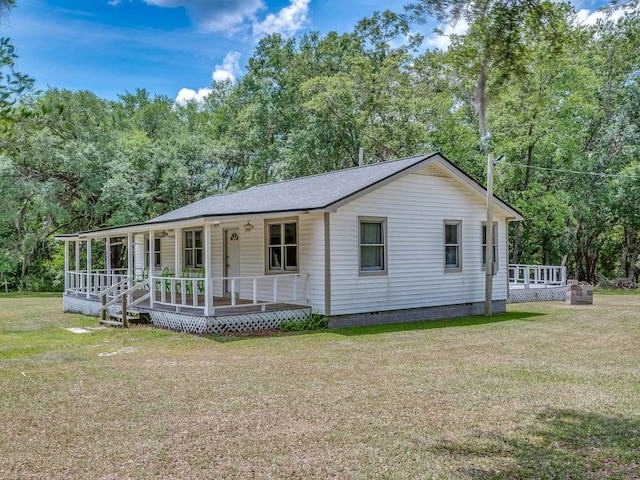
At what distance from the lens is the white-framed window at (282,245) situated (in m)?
12.7

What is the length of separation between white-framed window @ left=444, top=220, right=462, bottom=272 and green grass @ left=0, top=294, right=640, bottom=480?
164 inches

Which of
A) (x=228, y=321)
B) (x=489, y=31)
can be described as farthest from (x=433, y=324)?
(x=489, y=31)

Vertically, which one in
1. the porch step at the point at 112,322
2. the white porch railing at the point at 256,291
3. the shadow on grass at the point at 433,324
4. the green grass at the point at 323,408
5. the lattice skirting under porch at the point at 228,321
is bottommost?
the shadow on grass at the point at 433,324

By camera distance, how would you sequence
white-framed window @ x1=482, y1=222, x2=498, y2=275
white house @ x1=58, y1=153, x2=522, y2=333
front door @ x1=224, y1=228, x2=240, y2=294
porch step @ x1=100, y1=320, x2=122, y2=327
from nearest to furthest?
1. white house @ x1=58, y1=153, x2=522, y2=333
2. porch step @ x1=100, y1=320, x2=122, y2=327
3. front door @ x1=224, y1=228, x2=240, y2=294
4. white-framed window @ x1=482, y1=222, x2=498, y2=275

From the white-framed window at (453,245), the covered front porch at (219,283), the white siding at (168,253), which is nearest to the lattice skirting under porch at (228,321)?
the covered front porch at (219,283)

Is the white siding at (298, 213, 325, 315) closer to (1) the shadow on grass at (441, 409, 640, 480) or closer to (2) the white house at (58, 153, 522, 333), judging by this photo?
(2) the white house at (58, 153, 522, 333)

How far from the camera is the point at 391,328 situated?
11.9 metres

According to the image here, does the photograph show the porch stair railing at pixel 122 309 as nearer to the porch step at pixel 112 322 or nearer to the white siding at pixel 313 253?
the porch step at pixel 112 322

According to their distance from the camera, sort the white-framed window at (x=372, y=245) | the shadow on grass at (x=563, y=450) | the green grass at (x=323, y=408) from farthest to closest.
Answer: the white-framed window at (x=372, y=245)
the green grass at (x=323, y=408)
the shadow on grass at (x=563, y=450)

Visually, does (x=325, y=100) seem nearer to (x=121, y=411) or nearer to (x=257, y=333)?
(x=257, y=333)

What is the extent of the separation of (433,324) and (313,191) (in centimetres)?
443

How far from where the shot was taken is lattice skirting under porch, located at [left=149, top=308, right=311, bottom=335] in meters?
11.0

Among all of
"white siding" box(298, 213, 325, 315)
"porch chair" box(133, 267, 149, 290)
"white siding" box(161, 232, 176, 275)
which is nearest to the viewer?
"white siding" box(298, 213, 325, 315)

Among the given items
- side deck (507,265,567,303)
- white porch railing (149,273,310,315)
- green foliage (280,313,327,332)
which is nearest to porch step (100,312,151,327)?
white porch railing (149,273,310,315)
